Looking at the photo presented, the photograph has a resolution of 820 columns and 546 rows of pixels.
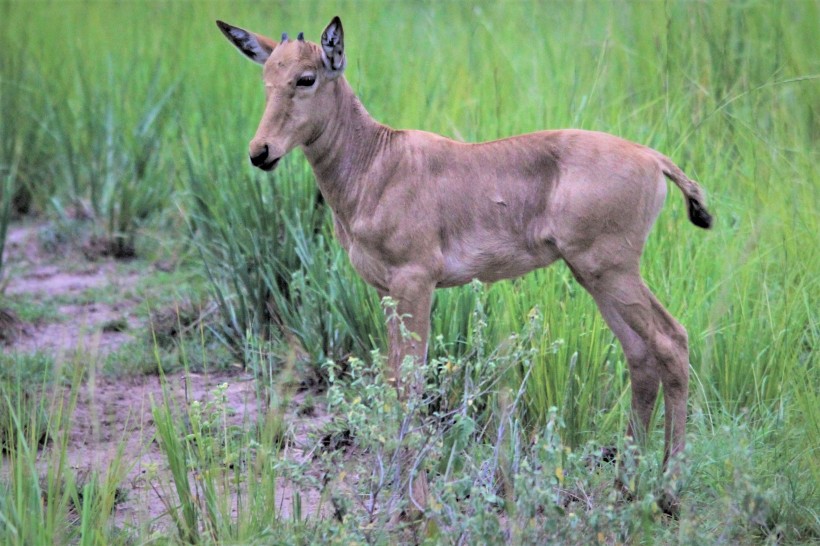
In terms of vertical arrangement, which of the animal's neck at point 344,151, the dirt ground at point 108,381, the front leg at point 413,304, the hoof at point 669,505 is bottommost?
the dirt ground at point 108,381

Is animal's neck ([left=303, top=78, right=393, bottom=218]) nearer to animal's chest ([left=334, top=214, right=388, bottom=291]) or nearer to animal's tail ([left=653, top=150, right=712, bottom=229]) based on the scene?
animal's chest ([left=334, top=214, right=388, bottom=291])

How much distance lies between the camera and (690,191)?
4398mm

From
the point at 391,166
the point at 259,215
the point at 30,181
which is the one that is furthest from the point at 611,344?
the point at 30,181

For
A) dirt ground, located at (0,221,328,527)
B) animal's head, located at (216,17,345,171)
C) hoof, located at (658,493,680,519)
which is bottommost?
dirt ground, located at (0,221,328,527)

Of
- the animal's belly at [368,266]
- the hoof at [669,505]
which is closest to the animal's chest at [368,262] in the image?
the animal's belly at [368,266]

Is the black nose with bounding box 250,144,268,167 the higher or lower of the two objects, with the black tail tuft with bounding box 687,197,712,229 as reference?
higher

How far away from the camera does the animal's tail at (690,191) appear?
438 cm

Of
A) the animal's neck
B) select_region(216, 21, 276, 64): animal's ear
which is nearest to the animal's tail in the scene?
the animal's neck

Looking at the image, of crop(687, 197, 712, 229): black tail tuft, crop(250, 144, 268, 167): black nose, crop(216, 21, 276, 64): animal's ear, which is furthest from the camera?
crop(216, 21, 276, 64): animal's ear

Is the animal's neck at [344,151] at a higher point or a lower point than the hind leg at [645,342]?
higher

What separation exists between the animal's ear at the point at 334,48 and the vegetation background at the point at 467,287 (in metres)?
1.09

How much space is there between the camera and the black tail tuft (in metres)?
4.43

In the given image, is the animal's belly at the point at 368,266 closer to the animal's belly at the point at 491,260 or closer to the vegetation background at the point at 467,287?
the animal's belly at the point at 491,260

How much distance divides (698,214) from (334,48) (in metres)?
1.58
